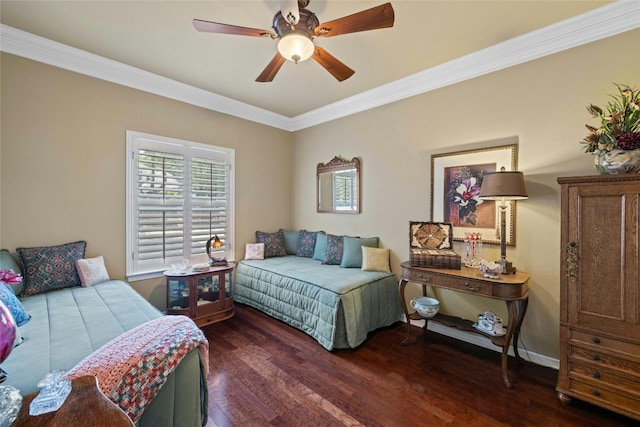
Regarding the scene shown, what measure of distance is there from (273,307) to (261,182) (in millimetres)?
1995

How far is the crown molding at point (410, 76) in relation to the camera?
2.10 meters

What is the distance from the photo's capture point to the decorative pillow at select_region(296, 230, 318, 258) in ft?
13.6

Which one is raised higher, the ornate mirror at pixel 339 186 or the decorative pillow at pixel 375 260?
the ornate mirror at pixel 339 186

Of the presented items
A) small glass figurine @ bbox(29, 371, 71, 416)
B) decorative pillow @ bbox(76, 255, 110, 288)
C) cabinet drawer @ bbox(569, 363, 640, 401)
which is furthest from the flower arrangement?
decorative pillow @ bbox(76, 255, 110, 288)

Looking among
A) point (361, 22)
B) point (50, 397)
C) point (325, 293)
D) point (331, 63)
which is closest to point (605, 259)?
point (325, 293)

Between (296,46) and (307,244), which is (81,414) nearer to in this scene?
(296,46)

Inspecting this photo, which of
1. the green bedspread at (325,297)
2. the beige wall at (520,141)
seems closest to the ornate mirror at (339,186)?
the beige wall at (520,141)

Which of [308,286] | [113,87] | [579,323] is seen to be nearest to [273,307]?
[308,286]

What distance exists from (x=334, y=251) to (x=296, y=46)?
8.13ft

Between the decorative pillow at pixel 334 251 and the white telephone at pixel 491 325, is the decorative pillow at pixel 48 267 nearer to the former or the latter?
the decorative pillow at pixel 334 251

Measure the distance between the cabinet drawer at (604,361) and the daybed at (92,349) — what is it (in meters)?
2.47

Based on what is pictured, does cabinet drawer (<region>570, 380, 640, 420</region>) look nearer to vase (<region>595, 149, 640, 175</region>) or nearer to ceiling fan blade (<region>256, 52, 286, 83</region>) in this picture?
vase (<region>595, 149, 640, 175</region>)

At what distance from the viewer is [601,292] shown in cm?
182

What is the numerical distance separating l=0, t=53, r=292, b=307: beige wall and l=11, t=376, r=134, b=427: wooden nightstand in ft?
8.47
